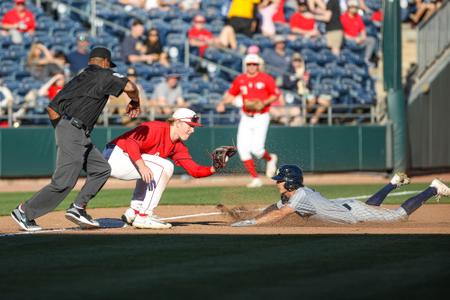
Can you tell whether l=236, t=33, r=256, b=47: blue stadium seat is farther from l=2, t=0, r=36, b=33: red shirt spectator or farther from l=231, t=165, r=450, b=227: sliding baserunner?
l=231, t=165, r=450, b=227: sliding baserunner

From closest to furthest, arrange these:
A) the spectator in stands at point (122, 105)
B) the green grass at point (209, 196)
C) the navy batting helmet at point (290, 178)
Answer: the navy batting helmet at point (290, 178) → the green grass at point (209, 196) → the spectator in stands at point (122, 105)

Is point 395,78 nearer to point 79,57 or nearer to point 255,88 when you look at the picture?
point 255,88

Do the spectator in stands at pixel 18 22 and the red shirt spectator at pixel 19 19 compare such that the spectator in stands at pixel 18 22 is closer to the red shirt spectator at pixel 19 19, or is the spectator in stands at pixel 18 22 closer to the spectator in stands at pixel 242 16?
the red shirt spectator at pixel 19 19

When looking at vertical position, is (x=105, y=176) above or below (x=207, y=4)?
below

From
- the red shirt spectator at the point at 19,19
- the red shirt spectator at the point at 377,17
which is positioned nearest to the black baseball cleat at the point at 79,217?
the red shirt spectator at the point at 19,19

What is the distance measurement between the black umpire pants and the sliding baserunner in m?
1.62

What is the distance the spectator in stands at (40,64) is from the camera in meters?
19.9

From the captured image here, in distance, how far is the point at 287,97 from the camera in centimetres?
2155

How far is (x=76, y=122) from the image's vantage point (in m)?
9.74
